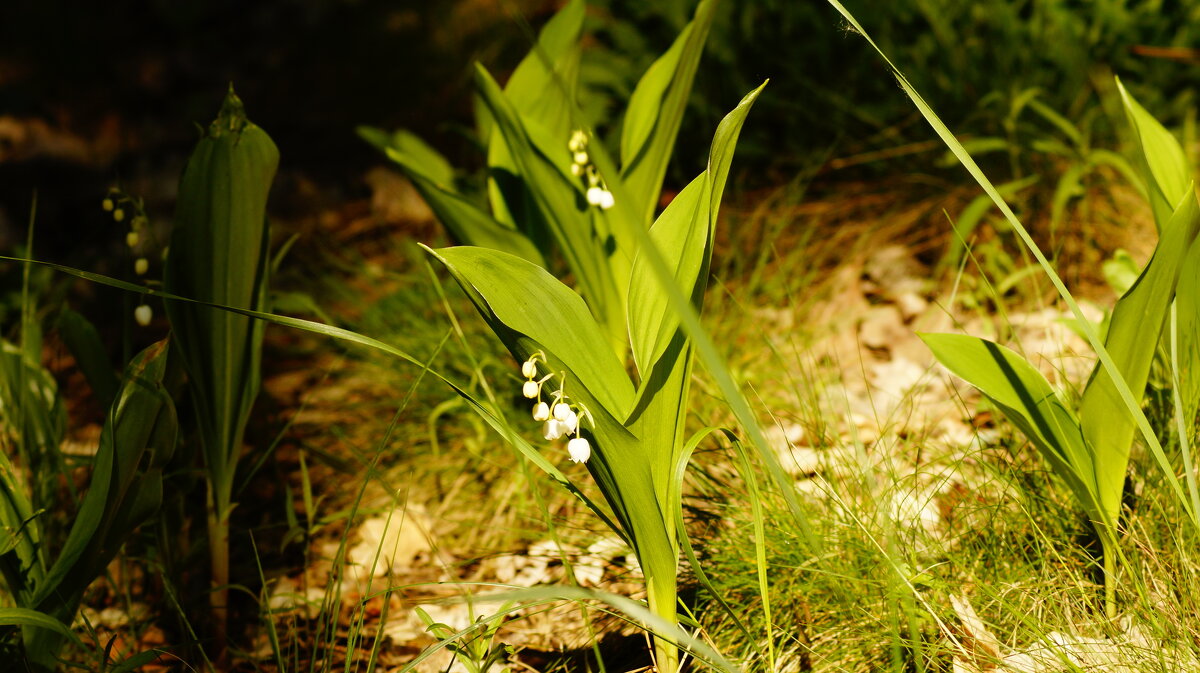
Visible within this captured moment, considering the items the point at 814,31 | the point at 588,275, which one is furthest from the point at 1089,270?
the point at 588,275

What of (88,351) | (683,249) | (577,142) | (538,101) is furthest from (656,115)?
(88,351)

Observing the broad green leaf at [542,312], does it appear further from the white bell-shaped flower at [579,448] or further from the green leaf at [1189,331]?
the green leaf at [1189,331]

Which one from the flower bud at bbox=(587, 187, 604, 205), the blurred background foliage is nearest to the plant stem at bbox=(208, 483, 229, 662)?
the flower bud at bbox=(587, 187, 604, 205)

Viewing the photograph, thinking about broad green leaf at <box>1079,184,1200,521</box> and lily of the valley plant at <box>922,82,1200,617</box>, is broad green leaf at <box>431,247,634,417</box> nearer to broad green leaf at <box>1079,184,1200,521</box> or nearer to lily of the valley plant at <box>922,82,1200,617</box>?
lily of the valley plant at <box>922,82,1200,617</box>

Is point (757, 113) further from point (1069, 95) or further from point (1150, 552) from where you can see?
point (1150, 552)

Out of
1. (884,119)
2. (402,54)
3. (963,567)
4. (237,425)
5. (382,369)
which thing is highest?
(402,54)

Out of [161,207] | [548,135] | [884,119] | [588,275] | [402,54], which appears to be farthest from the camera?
[402,54]
